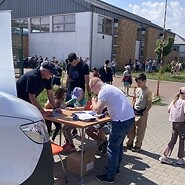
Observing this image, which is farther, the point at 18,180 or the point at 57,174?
the point at 57,174

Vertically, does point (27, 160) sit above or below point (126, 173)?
above

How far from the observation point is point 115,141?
12.3 feet

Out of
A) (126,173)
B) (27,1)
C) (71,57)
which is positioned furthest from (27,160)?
(27,1)

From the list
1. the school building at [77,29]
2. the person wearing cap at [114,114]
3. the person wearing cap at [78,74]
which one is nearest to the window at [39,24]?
the school building at [77,29]

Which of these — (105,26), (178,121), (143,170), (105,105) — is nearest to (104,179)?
(143,170)

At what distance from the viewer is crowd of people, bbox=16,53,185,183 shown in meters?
3.70

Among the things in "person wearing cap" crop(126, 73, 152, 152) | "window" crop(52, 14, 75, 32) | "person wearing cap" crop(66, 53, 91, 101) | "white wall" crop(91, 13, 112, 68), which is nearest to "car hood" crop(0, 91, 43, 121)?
"person wearing cap" crop(126, 73, 152, 152)

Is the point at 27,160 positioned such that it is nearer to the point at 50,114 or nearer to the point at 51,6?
the point at 50,114

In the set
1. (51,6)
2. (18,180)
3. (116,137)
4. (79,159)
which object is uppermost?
(51,6)

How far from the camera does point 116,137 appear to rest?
373 cm

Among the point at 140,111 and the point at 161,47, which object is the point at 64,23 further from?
the point at 140,111

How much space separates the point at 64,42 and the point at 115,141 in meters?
26.5

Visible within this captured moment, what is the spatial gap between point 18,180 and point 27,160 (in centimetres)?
15

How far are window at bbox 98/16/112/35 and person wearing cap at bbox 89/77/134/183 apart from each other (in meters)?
25.8
